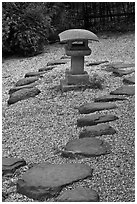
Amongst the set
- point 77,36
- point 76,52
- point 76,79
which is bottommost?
point 76,79

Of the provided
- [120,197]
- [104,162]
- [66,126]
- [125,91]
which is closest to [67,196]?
[120,197]

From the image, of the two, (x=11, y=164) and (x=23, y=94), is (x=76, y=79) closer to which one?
(x=23, y=94)

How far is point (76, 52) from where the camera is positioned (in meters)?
4.88

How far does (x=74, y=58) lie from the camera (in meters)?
4.98

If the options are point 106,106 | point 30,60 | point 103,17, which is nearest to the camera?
point 106,106

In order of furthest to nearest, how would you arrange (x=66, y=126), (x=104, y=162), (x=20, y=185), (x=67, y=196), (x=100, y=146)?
1. (x=66, y=126)
2. (x=100, y=146)
3. (x=104, y=162)
4. (x=20, y=185)
5. (x=67, y=196)

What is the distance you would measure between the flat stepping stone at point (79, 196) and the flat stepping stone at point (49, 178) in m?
0.07

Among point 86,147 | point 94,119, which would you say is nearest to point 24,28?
point 94,119

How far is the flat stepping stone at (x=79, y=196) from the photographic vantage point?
2.36 m

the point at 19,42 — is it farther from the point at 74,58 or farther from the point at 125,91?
the point at 125,91

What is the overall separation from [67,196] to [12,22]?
6100 millimetres

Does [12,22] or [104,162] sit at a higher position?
[12,22]

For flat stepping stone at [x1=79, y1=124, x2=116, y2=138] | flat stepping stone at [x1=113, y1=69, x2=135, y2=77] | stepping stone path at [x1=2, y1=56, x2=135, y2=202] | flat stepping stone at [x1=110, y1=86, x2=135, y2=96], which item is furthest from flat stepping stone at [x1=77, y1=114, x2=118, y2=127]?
flat stepping stone at [x1=113, y1=69, x2=135, y2=77]

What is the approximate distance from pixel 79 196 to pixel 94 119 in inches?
56.1
